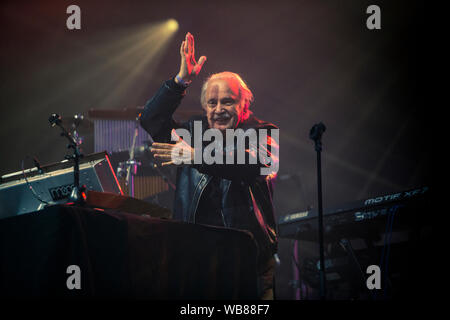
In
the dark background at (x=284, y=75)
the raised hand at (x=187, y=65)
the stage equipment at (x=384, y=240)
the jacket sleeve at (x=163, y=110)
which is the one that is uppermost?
the dark background at (x=284, y=75)

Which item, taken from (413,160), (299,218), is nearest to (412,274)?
(299,218)

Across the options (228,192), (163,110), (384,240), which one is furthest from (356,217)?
(163,110)

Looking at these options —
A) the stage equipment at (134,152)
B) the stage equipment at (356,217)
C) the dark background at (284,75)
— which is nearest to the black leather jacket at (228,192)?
the stage equipment at (356,217)

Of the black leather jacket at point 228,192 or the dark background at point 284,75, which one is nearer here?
the black leather jacket at point 228,192

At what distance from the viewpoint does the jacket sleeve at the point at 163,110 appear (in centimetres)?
253

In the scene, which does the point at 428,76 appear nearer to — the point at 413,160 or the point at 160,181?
the point at 413,160

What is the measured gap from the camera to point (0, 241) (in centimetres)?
146

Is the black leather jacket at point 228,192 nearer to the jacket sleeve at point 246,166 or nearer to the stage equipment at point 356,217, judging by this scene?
the jacket sleeve at point 246,166

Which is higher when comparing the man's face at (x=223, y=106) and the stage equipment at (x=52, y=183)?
the man's face at (x=223, y=106)

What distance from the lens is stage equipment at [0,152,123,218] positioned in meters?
2.31

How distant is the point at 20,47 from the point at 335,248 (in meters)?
5.52

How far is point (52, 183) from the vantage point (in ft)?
7.84

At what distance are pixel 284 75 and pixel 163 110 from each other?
4.72m

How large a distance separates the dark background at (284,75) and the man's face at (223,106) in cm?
352
